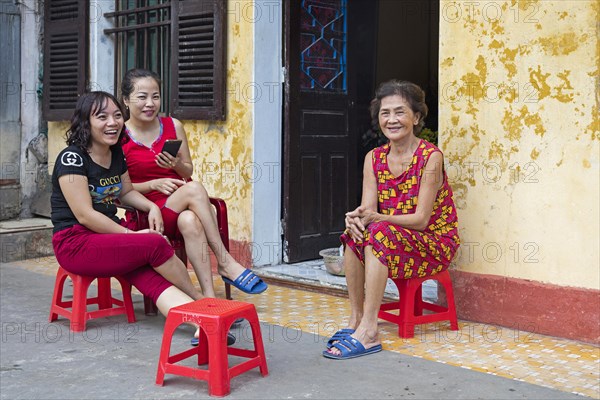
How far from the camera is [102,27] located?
7438 mm

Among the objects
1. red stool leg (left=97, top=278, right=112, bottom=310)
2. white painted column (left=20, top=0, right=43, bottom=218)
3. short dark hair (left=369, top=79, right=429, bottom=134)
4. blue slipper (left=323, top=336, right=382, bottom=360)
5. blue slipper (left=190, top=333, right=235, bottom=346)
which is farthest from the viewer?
white painted column (left=20, top=0, right=43, bottom=218)

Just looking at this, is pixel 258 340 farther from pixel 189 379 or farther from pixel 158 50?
pixel 158 50

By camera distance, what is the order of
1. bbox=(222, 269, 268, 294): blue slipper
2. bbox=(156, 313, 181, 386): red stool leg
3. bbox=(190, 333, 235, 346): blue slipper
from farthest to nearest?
bbox=(222, 269, 268, 294): blue slipper < bbox=(190, 333, 235, 346): blue slipper < bbox=(156, 313, 181, 386): red stool leg

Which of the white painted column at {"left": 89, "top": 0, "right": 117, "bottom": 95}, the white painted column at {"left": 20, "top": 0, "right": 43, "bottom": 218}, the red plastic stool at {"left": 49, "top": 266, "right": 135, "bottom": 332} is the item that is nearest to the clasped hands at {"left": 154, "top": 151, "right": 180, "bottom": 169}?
the red plastic stool at {"left": 49, "top": 266, "right": 135, "bottom": 332}

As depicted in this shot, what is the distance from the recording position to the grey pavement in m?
3.59

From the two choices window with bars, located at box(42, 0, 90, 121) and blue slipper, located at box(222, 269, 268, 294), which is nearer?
blue slipper, located at box(222, 269, 268, 294)

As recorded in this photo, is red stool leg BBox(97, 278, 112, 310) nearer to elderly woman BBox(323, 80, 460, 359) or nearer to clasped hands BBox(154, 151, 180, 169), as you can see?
clasped hands BBox(154, 151, 180, 169)

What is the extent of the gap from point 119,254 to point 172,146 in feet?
2.74

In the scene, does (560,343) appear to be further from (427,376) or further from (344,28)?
(344,28)

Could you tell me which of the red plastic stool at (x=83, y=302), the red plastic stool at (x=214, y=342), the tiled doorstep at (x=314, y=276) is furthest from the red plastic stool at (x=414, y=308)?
the red plastic stool at (x=83, y=302)

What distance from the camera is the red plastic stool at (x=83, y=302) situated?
15.3ft

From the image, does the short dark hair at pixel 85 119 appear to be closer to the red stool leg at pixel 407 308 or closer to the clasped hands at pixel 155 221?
the clasped hands at pixel 155 221

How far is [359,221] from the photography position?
4.32 m

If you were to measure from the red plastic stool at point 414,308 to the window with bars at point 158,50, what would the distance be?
2.41m
